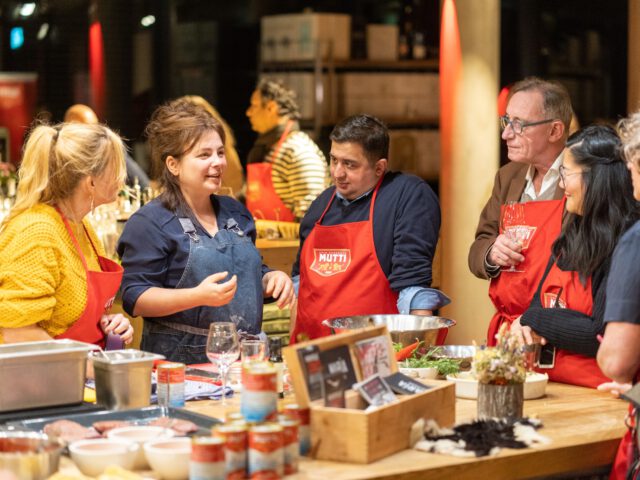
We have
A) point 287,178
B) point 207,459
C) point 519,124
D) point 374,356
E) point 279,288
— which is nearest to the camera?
point 207,459

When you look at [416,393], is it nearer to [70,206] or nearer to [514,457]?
[514,457]

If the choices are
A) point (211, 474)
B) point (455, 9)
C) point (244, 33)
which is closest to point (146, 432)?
point (211, 474)

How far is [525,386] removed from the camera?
3.27 m

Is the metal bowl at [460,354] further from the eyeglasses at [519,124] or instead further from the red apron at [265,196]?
the red apron at [265,196]

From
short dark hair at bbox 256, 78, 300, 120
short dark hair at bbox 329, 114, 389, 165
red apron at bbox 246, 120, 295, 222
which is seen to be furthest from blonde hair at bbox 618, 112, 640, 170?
short dark hair at bbox 256, 78, 300, 120

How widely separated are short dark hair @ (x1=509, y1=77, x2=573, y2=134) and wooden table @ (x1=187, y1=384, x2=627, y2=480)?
1.33 m

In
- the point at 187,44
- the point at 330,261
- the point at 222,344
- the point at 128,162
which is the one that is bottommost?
the point at 222,344

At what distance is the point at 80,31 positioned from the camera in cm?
970

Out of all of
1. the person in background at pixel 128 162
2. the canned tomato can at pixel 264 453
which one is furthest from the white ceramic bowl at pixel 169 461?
the person in background at pixel 128 162

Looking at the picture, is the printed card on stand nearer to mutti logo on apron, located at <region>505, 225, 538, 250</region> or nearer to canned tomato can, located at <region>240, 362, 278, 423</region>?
canned tomato can, located at <region>240, 362, 278, 423</region>

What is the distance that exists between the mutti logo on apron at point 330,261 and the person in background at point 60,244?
0.99 metres

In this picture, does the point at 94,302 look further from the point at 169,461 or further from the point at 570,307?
the point at 570,307

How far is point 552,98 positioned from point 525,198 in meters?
0.41

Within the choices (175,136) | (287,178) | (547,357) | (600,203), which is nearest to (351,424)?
(547,357)
